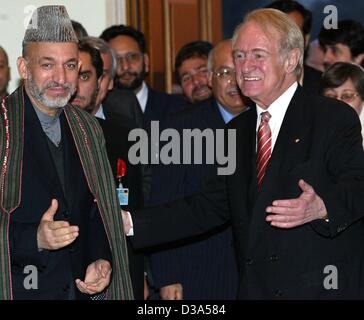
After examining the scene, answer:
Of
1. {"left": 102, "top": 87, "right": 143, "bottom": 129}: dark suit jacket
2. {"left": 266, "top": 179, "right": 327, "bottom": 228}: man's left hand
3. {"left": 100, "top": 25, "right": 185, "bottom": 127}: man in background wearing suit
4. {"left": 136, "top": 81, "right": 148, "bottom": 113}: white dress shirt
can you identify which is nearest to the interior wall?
{"left": 100, "top": 25, "right": 185, "bottom": 127}: man in background wearing suit

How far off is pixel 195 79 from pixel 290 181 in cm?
304

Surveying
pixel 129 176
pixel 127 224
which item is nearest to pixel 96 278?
pixel 127 224

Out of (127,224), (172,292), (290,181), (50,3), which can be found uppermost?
(50,3)

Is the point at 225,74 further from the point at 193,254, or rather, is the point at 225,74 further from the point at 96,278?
the point at 96,278

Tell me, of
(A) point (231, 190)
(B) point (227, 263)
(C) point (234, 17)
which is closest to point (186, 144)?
(B) point (227, 263)

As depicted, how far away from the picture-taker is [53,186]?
13.8ft

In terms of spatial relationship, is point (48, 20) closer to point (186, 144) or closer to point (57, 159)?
point (57, 159)

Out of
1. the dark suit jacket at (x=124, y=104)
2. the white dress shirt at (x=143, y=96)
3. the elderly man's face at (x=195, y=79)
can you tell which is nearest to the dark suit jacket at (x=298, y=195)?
the dark suit jacket at (x=124, y=104)

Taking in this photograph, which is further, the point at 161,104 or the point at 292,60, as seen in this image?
the point at 161,104

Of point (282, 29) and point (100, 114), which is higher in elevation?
point (282, 29)

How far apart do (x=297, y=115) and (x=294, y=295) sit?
2.48ft

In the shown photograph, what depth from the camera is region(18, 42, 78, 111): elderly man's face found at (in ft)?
14.3

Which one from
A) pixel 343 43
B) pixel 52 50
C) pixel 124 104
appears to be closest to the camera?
pixel 52 50

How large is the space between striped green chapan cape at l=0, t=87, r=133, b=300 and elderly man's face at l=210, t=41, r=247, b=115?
4.40 feet
